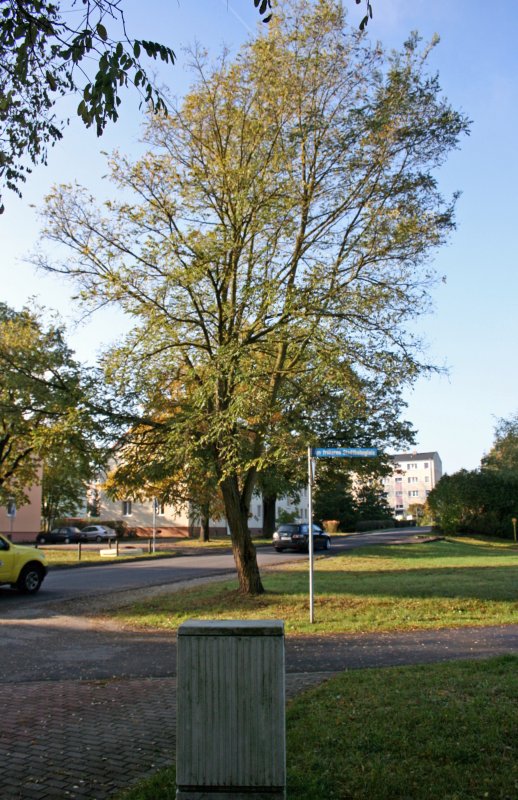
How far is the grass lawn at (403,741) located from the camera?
4.22 metres

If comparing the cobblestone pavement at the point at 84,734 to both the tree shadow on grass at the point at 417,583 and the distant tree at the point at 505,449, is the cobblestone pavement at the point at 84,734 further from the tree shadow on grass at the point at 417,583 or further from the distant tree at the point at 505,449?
the distant tree at the point at 505,449

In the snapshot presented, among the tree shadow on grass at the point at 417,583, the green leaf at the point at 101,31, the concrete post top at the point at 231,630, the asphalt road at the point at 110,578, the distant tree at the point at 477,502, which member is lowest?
the asphalt road at the point at 110,578

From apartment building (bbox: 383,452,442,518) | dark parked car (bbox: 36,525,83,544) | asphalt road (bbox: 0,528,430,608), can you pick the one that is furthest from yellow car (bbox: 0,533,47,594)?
apartment building (bbox: 383,452,442,518)

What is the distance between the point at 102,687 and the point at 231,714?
174 inches

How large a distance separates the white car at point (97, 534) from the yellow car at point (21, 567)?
41627 millimetres

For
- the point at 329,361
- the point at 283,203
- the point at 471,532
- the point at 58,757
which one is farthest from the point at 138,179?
the point at 471,532

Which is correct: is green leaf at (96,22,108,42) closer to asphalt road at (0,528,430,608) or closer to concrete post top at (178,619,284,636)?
concrete post top at (178,619,284,636)

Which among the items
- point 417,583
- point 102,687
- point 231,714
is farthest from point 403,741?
point 417,583

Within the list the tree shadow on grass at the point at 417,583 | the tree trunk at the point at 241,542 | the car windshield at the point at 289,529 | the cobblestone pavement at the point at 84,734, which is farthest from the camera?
the car windshield at the point at 289,529

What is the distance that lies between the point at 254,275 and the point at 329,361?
2.72 metres

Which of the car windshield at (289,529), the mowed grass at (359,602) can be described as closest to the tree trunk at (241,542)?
the mowed grass at (359,602)

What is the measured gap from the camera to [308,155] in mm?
13930

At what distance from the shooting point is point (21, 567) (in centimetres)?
1798

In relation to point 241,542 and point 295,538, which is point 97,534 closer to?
point 295,538
